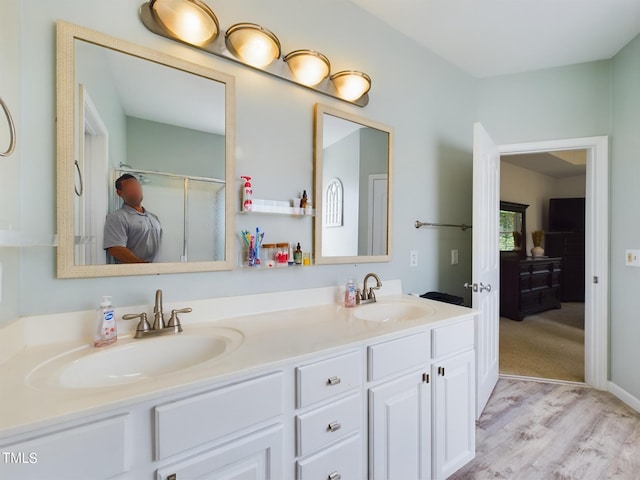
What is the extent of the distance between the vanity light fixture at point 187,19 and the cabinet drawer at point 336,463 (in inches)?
65.2

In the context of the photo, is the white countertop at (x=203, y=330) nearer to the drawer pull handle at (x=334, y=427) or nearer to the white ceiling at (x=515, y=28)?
the drawer pull handle at (x=334, y=427)

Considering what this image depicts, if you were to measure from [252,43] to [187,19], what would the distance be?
0.27m

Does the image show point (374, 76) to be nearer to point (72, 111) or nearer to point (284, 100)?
point (284, 100)

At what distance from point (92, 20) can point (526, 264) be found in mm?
4954

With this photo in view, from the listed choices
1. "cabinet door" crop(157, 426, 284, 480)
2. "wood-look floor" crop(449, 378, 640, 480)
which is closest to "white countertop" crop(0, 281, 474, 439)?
"cabinet door" crop(157, 426, 284, 480)

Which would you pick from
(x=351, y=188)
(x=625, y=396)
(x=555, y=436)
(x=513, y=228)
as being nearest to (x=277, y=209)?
(x=351, y=188)

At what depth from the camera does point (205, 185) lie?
4.22 feet

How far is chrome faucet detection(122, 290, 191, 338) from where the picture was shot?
1063mm

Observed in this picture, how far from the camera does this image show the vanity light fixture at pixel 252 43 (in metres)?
1.31

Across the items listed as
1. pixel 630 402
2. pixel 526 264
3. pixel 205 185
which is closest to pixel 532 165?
pixel 526 264

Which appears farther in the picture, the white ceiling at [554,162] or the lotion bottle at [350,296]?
the white ceiling at [554,162]

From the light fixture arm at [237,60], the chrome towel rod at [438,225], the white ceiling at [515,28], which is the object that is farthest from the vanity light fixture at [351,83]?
the chrome towel rod at [438,225]

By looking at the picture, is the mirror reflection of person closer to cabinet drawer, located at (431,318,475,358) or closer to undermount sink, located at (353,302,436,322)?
undermount sink, located at (353,302,436,322)

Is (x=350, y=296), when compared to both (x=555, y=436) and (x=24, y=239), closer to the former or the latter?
(x=24, y=239)
